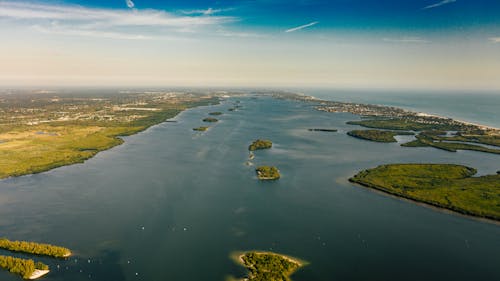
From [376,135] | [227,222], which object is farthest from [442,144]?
[227,222]

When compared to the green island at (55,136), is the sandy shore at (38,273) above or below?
below

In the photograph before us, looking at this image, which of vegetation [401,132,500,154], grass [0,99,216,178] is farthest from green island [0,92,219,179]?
vegetation [401,132,500,154]

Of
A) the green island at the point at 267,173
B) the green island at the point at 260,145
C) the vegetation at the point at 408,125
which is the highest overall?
the vegetation at the point at 408,125

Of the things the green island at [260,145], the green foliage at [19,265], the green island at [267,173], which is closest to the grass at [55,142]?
the green foliage at [19,265]

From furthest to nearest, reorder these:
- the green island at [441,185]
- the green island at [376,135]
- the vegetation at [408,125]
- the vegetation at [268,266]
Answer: the vegetation at [408,125] → the green island at [376,135] → the green island at [441,185] → the vegetation at [268,266]

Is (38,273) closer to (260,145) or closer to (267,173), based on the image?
(267,173)

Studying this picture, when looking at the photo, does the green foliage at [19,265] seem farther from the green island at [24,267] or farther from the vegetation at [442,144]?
the vegetation at [442,144]

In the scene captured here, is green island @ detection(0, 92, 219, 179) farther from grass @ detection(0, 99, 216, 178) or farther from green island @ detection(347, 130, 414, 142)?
green island @ detection(347, 130, 414, 142)
